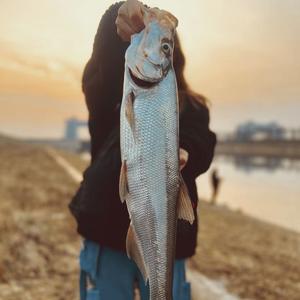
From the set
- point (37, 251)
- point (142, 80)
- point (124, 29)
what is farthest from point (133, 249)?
point (37, 251)

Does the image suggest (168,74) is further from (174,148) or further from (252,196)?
(252,196)

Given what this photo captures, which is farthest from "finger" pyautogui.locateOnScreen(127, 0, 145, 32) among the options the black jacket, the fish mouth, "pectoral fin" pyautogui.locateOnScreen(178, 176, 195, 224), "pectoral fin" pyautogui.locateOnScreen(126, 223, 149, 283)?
"pectoral fin" pyautogui.locateOnScreen(126, 223, 149, 283)

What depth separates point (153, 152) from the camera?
2.38 metres

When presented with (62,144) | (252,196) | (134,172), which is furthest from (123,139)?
(62,144)

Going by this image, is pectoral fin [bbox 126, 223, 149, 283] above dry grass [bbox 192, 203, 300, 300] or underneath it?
above

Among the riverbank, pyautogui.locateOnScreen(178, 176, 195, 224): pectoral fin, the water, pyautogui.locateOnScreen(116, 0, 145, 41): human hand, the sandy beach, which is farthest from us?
the riverbank

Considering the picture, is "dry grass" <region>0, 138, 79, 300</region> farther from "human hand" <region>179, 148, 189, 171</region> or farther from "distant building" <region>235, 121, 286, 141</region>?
"distant building" <region>235, 121, 286, 141</region>

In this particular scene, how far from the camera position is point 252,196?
3225cm

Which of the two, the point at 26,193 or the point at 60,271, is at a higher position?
the point at 60,271

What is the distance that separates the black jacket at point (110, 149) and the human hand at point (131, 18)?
478 millimetres

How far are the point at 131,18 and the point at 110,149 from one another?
2.69 ft

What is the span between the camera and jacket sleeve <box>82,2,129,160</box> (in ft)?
10.5

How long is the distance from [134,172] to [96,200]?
26.5 inches

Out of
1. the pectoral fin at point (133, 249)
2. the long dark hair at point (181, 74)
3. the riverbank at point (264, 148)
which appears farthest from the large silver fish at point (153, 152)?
the riverbank at point (264, 148)
